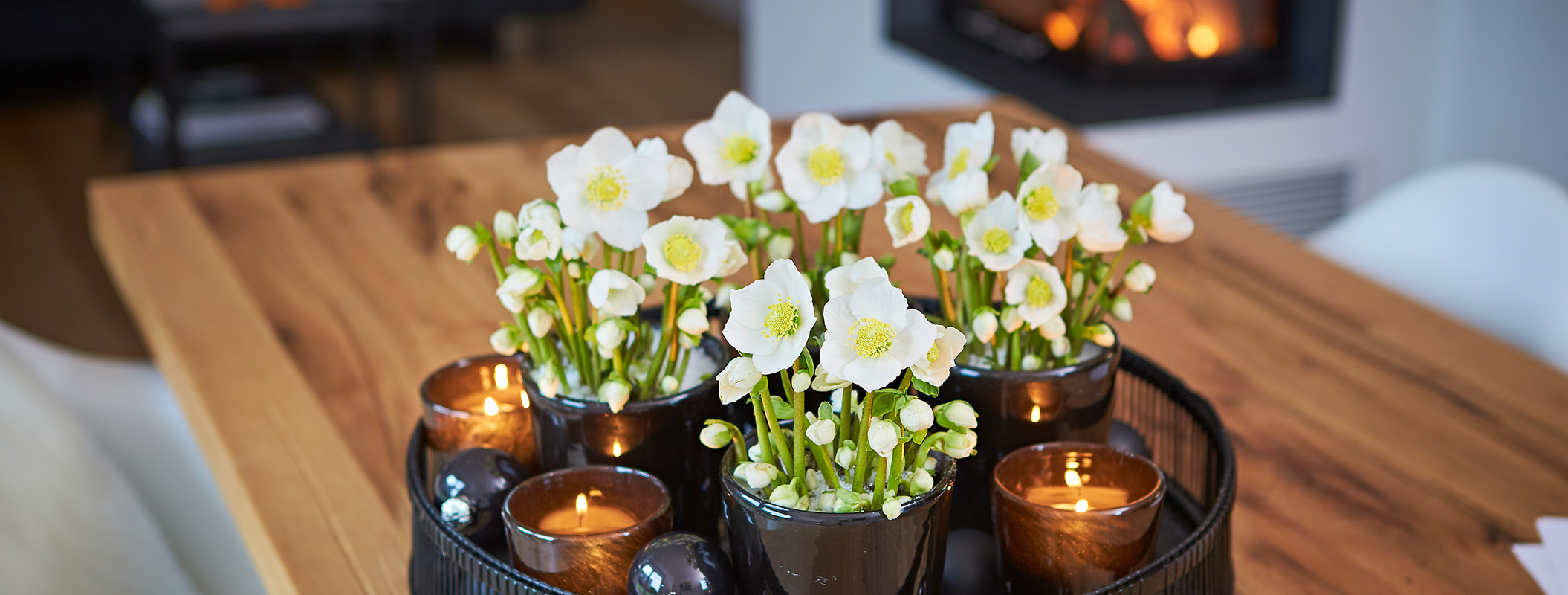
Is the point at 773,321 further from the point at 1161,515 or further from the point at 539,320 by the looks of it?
the point at 1161,515

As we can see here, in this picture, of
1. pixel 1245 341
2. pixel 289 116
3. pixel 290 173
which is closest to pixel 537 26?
pixel 289 116

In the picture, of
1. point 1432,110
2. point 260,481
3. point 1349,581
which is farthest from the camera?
point 1432,110

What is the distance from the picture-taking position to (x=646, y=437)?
625 millimetres

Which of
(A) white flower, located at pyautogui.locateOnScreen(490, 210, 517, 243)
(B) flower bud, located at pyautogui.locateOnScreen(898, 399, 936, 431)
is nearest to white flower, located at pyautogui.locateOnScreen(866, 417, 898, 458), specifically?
(B) flower bud, located at pyautogui.locateOnScreen(898, 399, 936, 431)

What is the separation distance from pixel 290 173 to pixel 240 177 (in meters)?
0.05

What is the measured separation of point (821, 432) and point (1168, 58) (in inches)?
91.4

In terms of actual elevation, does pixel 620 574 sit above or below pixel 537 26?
above

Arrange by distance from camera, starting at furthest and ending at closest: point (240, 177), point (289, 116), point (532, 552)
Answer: point (289, 116) < point (240, 177) < point (532, 552)

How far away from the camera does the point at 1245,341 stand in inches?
40.0

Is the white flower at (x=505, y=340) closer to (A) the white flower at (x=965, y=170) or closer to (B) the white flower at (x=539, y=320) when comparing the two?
(B) the white flower at (x=539, y=320)

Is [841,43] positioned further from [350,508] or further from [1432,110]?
[350,508]

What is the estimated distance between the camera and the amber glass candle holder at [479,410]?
27.2 inches

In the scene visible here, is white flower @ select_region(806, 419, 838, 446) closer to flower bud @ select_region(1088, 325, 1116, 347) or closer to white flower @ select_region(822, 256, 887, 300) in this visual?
white flower @ select_region(822, 256, 887, 300)

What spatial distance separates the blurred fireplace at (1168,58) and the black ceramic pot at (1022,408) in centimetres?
185
